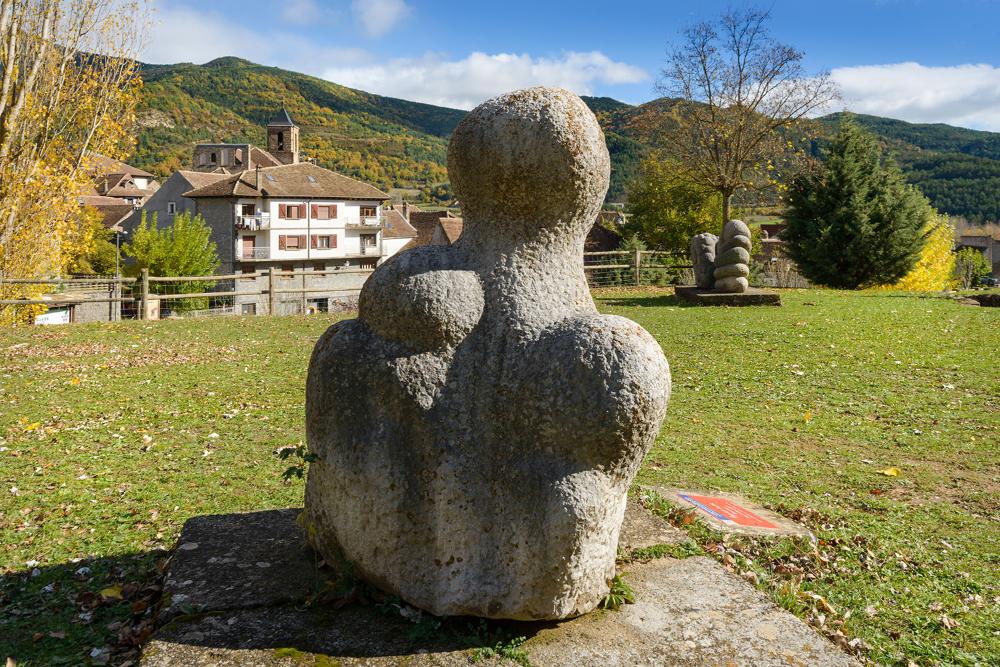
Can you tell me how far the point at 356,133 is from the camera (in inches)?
5541

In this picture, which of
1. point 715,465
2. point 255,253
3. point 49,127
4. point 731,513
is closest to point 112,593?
point 731,513

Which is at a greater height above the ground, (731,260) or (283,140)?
(283,140)

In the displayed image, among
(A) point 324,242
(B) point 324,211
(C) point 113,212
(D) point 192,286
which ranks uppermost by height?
(B) point 324,211

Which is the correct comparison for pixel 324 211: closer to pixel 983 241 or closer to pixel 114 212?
pixel 114 212

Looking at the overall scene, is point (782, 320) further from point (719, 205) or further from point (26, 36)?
point (719, 205)

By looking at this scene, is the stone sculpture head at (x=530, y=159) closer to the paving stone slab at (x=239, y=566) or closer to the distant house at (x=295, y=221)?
the paving stone slab at (x=239, y=566)

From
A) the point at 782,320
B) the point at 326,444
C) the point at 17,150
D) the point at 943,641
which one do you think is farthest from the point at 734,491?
the point at 17,150

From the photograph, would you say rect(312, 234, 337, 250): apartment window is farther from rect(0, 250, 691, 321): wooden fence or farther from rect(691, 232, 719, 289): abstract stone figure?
rect(691, 232, 719, 289): abstract stone figure

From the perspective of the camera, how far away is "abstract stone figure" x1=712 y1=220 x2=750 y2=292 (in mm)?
19062

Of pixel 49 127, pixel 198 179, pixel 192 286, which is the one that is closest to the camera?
pixel 49 127

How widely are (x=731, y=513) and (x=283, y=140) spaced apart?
91.5 m

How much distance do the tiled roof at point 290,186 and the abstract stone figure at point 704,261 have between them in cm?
3940

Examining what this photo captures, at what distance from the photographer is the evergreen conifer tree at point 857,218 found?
28422 mm

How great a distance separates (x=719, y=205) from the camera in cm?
3812
